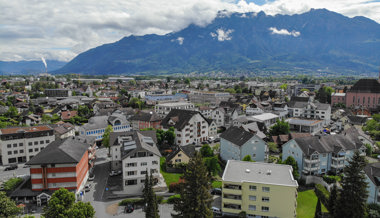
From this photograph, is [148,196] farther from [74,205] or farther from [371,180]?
[371,180]

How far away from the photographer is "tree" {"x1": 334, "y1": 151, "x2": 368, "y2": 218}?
25125 millimetres

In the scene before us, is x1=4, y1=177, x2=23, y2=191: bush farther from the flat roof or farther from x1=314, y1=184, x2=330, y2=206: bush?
x1=314, y1=184, x2=330, y2=206: bush

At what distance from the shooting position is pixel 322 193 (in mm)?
33281

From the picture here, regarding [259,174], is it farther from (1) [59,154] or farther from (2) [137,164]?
(1) [59,154]

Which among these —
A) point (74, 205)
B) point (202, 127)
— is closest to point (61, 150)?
point (74, 205)

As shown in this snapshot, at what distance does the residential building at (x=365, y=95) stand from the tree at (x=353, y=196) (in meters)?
88.7

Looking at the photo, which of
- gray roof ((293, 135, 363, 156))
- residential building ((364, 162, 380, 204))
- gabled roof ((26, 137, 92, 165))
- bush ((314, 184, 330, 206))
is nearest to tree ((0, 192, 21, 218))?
gabled roof ((26, 137, 92, 165))

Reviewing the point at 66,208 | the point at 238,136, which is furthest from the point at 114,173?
the point at 238,136

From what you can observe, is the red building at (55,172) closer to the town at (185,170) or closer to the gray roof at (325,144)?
the town at (185,170)

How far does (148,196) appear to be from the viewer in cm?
2500

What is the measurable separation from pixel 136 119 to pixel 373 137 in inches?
2364

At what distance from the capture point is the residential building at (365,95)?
329 ft

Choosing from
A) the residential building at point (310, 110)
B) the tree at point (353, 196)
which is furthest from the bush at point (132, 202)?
the residential building at point (310, 110)

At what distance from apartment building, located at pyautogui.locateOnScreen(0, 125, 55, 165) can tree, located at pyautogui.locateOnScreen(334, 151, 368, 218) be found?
162 ft
